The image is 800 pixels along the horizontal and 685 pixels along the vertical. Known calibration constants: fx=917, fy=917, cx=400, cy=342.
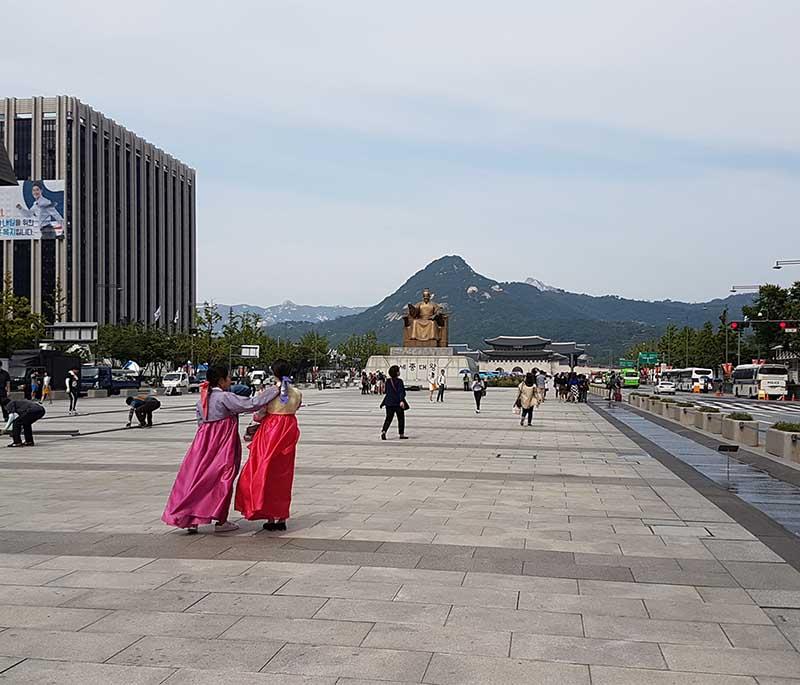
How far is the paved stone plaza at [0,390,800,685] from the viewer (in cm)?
467

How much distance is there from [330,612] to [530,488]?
6435 mm

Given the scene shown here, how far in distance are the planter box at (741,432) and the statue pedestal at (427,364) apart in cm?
4984

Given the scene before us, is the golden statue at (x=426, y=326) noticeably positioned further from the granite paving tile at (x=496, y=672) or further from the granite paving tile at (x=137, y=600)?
the granite paving tile at (x=496, y=672)

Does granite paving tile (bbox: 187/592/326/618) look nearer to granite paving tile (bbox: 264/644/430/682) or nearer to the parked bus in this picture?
granite paving tile (bbox: 264/644/430/682)

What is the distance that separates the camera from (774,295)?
63969 millimetres

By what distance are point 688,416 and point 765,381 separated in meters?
33.7

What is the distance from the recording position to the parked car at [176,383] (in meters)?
55.9

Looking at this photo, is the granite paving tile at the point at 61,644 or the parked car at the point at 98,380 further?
the parked car at the point at 98,380

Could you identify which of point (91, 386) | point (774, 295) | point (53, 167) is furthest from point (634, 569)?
point (53, 167)

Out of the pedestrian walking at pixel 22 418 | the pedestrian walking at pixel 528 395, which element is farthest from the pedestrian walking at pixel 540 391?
the pedestrian walking at pixel 22 418

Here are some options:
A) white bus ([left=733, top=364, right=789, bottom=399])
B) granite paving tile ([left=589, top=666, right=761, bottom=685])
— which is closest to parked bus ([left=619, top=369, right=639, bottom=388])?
white bus ([left=733, top=364, right=789, bottom=399])

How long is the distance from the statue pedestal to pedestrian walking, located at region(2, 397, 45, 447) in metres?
52.8

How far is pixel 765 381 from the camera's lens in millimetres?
56781

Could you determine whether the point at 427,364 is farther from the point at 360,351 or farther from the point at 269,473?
the point at 269,473
